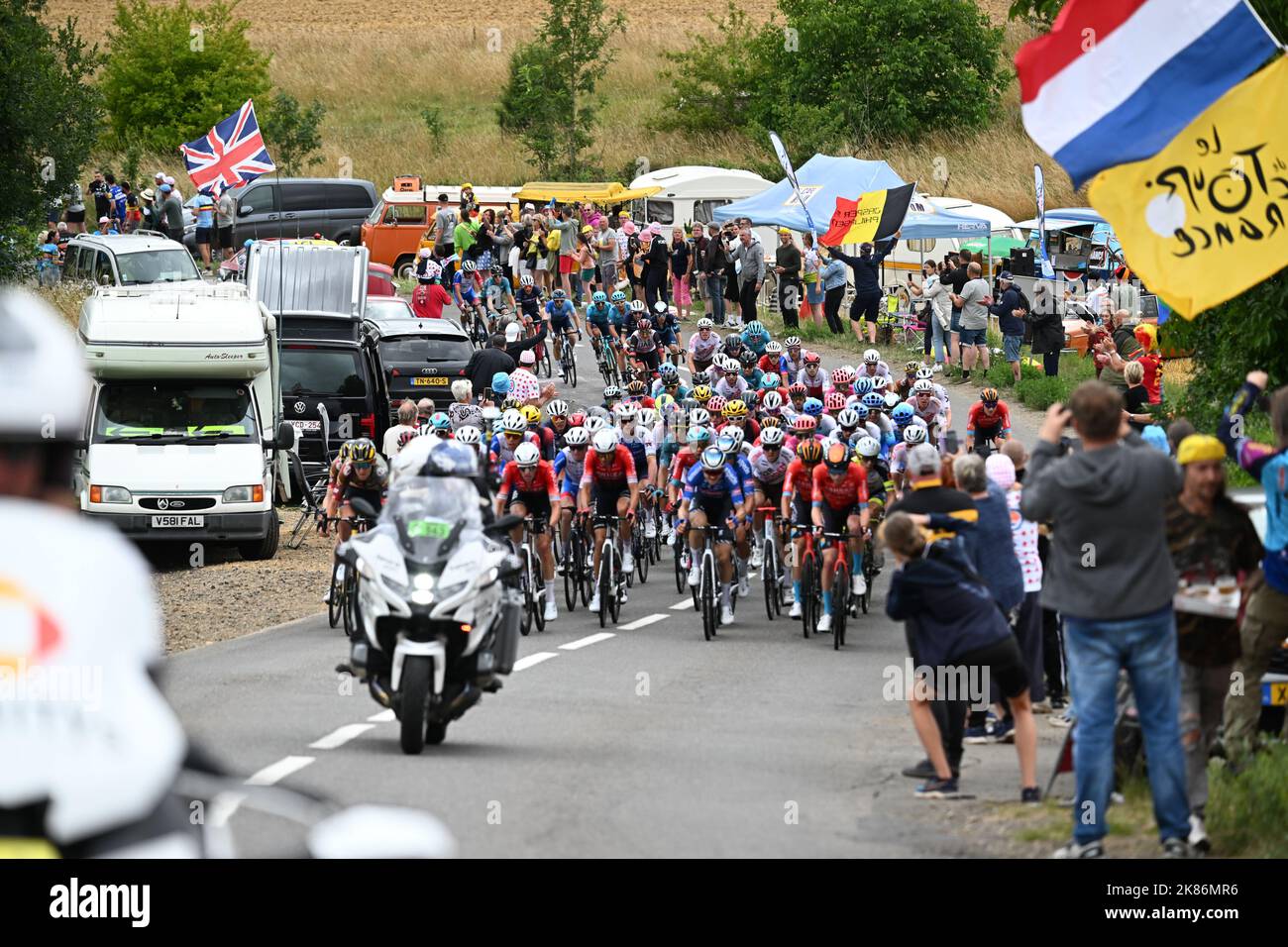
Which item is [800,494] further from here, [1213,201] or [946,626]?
[946,626]

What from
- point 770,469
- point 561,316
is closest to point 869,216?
point 561,316

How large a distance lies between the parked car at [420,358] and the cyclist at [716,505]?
40.6 feet

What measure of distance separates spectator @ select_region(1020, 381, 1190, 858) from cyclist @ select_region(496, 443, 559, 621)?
10.4 meters

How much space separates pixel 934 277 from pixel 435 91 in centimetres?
4703

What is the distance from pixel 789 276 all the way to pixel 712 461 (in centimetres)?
2036

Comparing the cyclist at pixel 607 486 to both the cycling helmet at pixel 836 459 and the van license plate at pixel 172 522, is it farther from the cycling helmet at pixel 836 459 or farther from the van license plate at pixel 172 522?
the van license plate at pixel 172 522

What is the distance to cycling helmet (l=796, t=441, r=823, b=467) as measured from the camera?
60.4ft

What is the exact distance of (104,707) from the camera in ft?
11.3

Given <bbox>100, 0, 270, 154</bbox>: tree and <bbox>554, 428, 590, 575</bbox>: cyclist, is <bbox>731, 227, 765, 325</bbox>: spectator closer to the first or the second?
<bbox>554, 428, 590, 575</bbox>: cyclist

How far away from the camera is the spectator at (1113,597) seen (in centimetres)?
871

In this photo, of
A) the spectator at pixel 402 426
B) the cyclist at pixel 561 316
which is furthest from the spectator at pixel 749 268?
the spectator at pixel 402 426

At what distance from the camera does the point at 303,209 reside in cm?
4662
